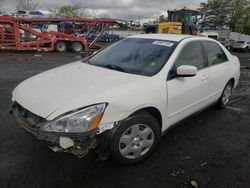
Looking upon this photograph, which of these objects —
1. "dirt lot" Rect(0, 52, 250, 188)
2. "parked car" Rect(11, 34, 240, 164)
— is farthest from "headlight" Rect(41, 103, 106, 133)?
"dirt lot" Rect(0, 52, 250, 188)

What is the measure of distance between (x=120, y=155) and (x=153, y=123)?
0.55m

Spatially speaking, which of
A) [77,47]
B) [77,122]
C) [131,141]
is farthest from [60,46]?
[77,122]

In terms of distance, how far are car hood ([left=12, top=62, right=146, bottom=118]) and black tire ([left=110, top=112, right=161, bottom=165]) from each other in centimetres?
36

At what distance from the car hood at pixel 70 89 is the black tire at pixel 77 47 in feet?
44.3

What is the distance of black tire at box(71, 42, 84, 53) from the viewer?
52.4 feet

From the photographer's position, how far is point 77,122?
216 centimetres

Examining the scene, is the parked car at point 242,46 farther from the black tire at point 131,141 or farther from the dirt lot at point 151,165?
the black tire at point 131,141

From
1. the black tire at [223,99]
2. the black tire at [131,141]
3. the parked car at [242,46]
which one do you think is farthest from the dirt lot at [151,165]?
the parked car at [242,46]

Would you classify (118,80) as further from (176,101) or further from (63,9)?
(63,9)

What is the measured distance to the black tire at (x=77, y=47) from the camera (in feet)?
52.4

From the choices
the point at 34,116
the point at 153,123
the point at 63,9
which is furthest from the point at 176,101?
the point at 63,9

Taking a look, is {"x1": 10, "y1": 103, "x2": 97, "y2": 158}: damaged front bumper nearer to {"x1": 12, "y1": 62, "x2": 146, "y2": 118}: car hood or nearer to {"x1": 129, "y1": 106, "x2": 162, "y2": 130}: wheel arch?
{"x1": 12, "y1": 62, "x2": 146, "y2": 118}: car hood

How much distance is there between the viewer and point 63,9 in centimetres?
5356

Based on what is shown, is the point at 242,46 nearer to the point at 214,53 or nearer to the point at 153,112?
the point at 214,53
